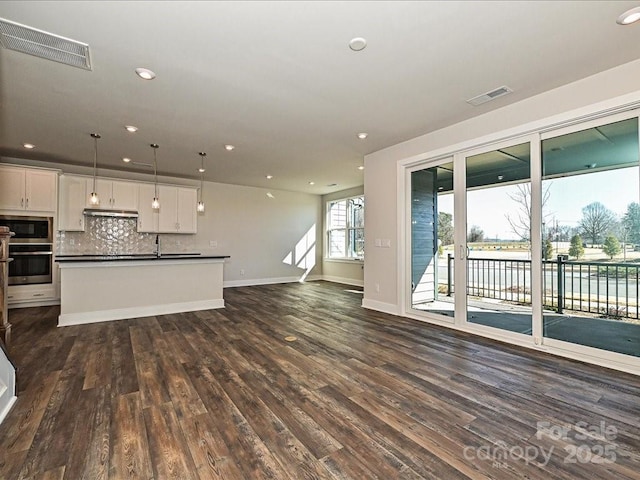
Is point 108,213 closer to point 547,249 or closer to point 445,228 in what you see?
point 445,228

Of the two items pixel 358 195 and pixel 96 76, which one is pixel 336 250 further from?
pixel 96 76

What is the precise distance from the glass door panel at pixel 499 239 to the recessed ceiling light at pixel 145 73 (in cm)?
372

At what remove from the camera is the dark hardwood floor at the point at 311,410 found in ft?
5.16

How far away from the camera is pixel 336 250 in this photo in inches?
360

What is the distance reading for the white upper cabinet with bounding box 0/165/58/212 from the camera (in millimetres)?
5031

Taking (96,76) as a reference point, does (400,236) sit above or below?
below

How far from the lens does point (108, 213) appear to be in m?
6.01

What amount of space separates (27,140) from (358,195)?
660cm

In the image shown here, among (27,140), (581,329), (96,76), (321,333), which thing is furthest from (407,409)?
(27,140)

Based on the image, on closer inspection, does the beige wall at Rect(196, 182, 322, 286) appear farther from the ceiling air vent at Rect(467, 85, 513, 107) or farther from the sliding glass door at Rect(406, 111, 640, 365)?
the ceiling air vent at Rect(467, 85, 513, 107)

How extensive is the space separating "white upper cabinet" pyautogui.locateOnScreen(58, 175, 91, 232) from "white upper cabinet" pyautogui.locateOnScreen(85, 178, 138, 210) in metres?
0.10

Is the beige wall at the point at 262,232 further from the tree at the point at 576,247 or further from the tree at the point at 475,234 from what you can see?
the tree at the point at 576,247

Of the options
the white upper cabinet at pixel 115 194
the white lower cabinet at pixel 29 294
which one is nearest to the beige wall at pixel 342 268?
the white upper cabinet at pixel 115 194

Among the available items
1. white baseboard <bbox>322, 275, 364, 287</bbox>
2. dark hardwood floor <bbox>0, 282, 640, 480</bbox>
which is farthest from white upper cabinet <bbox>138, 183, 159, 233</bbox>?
white baseboard <bbox>322, 275, 364, 287</bbox>
